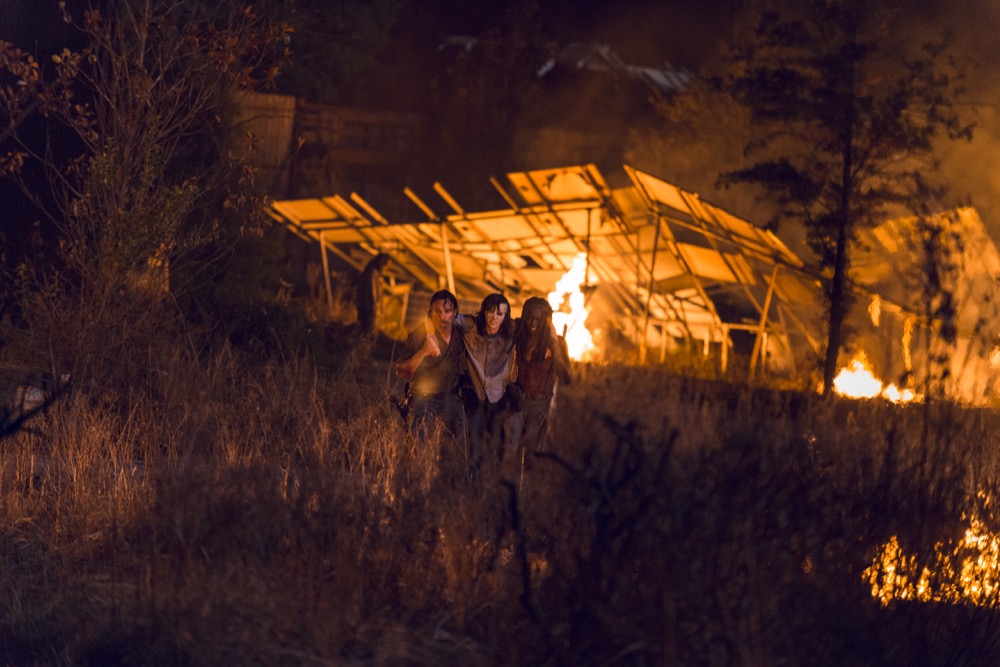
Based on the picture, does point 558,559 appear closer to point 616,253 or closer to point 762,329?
point 762,329

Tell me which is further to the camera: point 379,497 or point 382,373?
point 382,373

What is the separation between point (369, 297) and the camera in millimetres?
22234

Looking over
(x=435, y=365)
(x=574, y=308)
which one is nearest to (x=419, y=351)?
(x=435, y=365)

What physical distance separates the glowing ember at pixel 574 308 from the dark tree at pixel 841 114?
13.4 feet

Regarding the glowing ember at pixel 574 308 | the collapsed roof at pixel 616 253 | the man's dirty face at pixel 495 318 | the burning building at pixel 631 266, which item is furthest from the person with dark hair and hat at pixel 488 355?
the glowing ember at pixel 574 308

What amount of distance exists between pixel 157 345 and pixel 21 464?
365cm

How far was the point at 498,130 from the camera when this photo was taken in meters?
38.2

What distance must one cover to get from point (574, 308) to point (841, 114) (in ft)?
19.2

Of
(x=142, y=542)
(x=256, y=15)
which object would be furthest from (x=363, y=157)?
(x=142, y=542)

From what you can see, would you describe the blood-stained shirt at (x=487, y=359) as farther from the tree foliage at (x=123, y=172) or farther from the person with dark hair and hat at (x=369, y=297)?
the person with dark hair and hat at (x=369, y=297)

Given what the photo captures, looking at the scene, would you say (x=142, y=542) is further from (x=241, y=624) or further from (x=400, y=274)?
(x=400, y=274)

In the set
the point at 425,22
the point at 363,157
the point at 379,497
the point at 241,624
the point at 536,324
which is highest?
the point at 425,22

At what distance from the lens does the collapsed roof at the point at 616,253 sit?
20.0 m

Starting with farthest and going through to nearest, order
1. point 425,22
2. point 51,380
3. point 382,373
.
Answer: point 425,22 < point 382,373 < point 51,380
